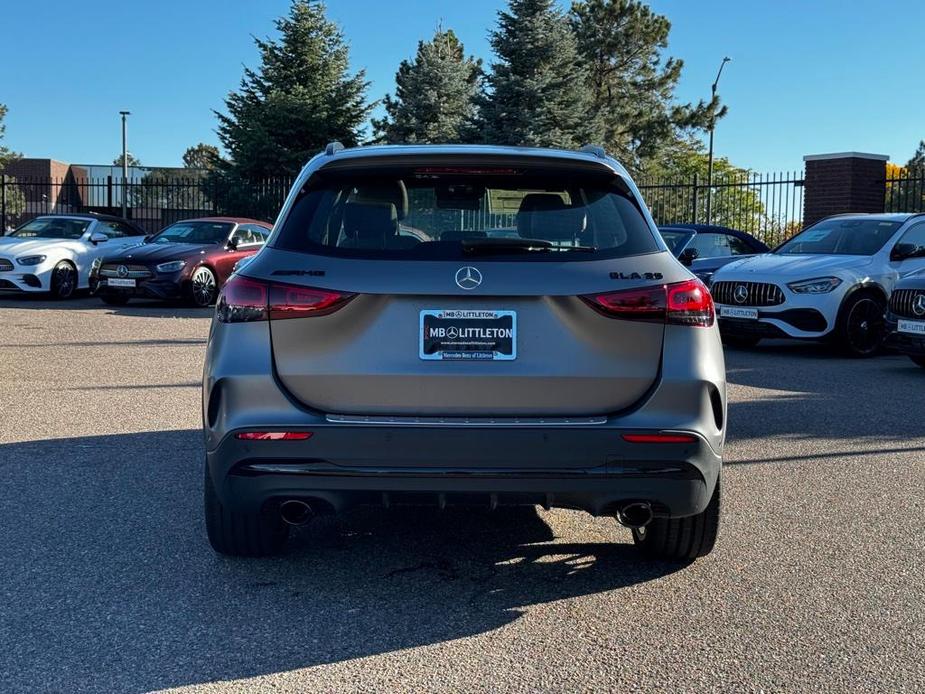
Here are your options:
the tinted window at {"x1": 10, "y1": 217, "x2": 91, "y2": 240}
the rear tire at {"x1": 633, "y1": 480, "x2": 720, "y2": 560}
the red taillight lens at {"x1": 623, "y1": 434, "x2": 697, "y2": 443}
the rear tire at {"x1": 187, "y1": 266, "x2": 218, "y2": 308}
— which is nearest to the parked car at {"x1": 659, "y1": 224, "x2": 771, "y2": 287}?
the rear tire at {"x1": 187, "y1": 266, "x2": 218, "y2": 308}

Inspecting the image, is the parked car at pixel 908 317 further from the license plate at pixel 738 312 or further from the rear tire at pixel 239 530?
the rear tire at pixel 239 530

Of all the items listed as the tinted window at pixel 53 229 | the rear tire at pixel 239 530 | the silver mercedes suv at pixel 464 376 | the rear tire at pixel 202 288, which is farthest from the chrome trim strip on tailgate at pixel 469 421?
the tinted window at pixel 53 229

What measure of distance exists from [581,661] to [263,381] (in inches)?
57.0

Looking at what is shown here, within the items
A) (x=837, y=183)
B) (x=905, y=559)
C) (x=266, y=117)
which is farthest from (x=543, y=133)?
(x=905, y=559)

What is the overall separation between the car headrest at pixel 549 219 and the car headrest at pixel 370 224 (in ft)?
1.59

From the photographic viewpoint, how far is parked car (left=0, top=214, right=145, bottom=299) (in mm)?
18766

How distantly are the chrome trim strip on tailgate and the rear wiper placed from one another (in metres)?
0.60

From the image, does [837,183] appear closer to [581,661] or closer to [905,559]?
[905,559]

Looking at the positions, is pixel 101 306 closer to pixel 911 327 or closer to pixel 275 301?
pixel 911 327

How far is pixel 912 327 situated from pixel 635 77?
4879cm

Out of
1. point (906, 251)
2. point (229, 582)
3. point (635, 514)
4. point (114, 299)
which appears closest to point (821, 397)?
point (906, 251)

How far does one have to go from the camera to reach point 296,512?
4.00 meters

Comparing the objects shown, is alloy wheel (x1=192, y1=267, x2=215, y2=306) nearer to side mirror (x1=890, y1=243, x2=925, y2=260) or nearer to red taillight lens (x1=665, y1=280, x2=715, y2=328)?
side mirror (x1=890, y1=243, x2=925, y2=260)

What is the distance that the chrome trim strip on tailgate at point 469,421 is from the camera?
3.67m
